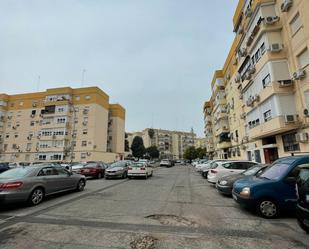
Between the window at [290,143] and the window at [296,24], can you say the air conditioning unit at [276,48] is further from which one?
the window at [290,143]

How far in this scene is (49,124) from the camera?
48312 millimetres

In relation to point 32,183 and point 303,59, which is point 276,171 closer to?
point 32,183

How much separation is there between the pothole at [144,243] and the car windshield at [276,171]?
14.6ft

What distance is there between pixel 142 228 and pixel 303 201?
153 inches

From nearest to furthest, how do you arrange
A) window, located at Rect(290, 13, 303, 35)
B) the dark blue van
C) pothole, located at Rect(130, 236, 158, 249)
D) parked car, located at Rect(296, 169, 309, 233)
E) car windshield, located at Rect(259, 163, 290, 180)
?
pothole, located at Rect(130, 236, 158, 249)
parked car, located at Rect(296, 169, 309, 233)
the dark blue van
car windshield, located at Rect(259, 163, 290, 180)
window, located at Rect(290, 13, 303, 35)

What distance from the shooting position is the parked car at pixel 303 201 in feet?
13.8

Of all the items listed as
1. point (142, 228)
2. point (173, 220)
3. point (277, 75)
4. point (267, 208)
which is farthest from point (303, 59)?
point (142, 228)

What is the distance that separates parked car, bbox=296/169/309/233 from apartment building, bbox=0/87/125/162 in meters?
45.0

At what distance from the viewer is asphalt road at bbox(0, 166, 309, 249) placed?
401cm

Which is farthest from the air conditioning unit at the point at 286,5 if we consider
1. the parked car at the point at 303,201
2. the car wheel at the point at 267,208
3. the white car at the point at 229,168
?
the car wheel at the point at 267,208

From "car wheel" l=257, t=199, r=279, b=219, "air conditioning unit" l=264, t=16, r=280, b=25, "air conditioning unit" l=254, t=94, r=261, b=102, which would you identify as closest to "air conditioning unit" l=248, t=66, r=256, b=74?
"air conditioning unit" l=254, t=94, r=261, b=102

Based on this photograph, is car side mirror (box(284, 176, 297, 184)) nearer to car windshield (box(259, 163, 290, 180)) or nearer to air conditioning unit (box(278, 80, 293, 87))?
car windshield (box(259, 163, 290, 180))

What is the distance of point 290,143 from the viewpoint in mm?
15070

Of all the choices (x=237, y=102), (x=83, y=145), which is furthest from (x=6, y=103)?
(x=237, y=102)
